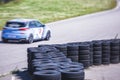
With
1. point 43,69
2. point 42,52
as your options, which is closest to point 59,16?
point 42,52

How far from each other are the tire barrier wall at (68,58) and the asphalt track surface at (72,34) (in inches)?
69.8

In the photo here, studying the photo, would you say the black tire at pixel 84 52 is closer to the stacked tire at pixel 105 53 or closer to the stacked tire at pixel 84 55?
the stacked tire at pixel 84 55

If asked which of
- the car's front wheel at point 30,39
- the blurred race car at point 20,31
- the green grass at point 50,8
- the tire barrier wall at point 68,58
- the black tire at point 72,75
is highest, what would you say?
the green grass at point 50,8

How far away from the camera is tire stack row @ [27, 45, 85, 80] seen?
39.9 ft

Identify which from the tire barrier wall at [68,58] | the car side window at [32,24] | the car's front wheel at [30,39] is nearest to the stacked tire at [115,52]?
the tire barrier wall at [68,58]

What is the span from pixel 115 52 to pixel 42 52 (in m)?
4.51

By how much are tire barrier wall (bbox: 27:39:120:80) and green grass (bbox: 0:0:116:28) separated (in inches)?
967

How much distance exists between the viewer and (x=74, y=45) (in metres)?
18.7

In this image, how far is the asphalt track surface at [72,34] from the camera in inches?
809

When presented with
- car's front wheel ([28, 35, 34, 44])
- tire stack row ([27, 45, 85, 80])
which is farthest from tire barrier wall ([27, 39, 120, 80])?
car's front wheel ([28, 35, 34, 44])

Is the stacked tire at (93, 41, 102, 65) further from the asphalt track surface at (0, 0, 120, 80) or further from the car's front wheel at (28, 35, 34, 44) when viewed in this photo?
the car's front wheel at (28, 35, 34, 44)

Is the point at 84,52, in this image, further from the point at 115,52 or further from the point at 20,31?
the point at 20,31

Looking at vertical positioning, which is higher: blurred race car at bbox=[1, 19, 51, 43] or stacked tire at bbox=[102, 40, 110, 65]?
blurred race car at bbox=[1, 19, 51, 43]

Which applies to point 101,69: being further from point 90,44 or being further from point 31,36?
point 31,36
